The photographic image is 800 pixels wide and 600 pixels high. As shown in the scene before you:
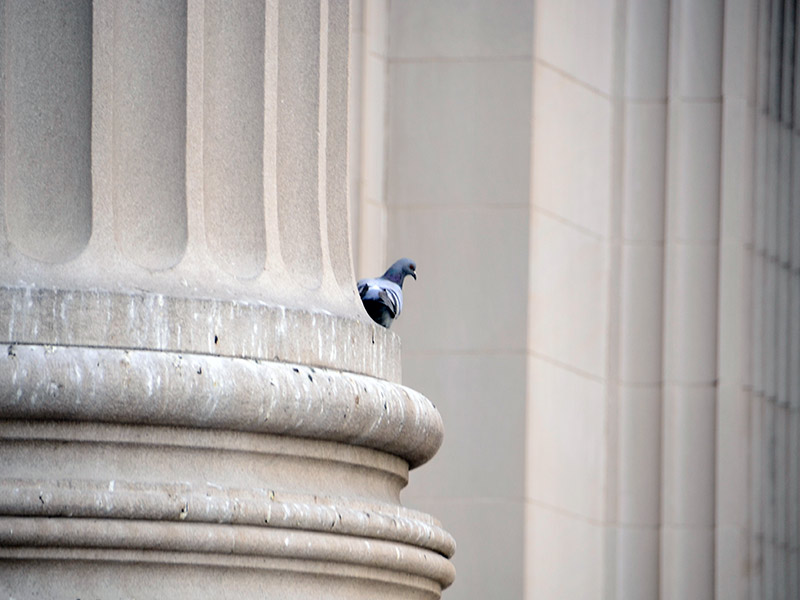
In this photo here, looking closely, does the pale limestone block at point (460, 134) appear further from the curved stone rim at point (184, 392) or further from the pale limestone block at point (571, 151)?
the curved stone rim at point (184, 392)

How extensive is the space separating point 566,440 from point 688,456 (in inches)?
43.5

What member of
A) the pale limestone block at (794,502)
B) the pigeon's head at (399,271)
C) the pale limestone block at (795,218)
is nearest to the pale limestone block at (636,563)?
the pale limestone block at (794,502)

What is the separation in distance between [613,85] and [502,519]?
362cm

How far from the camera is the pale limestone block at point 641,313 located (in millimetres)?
12914

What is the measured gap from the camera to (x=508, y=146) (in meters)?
12.2

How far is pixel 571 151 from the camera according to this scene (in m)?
12.7

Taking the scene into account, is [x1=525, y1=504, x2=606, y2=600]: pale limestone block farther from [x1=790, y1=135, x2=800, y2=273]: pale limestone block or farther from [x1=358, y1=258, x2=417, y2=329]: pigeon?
[x1=358, y1=258, x2=417, y2=329]: pigeon

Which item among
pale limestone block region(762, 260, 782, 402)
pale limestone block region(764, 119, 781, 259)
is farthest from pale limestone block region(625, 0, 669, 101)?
pale limestone block region(762, 260, 782, 402)

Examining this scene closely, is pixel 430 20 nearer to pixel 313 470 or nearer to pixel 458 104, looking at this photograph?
pixel 458 104

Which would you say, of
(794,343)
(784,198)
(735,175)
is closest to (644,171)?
(735,175)

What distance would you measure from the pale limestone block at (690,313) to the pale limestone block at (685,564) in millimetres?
1206

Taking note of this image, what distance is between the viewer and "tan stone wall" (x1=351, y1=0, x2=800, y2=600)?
1202cm

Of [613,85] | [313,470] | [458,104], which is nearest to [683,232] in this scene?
[613,85]

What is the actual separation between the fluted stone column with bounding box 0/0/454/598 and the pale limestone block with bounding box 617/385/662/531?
817 cm
